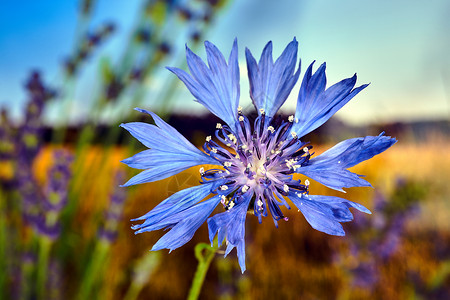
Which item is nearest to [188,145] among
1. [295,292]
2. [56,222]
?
[56,222]

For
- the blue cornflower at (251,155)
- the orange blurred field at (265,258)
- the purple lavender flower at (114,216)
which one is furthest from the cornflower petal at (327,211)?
the orange blurred field at (265,258)

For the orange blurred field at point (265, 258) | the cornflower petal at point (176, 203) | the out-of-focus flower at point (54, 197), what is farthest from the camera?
the orange blurred field at point (265, 258)

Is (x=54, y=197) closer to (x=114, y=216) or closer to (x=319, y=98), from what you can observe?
(x=114, y=216)

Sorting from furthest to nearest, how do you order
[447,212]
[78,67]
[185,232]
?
[447,212] → [78,67] → [185,232]

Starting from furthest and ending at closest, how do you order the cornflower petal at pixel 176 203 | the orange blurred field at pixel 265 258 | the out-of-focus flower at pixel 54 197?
1. the orange blurred field at pixel 265 258
2. the out-of-focus flower at pixel 54 197
3. the cornflower petal at pixel 176 203

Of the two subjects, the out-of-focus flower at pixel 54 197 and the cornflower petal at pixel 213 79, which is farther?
the out-of-focus flower at pixel 54 197

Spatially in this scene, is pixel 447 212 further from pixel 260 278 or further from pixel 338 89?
pixel 338 89

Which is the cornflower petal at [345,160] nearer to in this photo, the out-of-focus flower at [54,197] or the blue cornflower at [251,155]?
the blue cornflower at [251,155]

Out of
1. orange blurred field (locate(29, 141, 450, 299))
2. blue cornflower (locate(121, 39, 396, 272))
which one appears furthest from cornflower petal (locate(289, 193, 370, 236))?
orange blurred field (locate(29, 141, 450, 299))

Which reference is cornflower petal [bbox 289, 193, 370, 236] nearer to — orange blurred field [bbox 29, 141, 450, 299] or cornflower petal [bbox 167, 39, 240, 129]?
cornflower petal [bbox 167, 39, 240, 129]

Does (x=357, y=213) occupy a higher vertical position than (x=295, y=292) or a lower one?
higher
